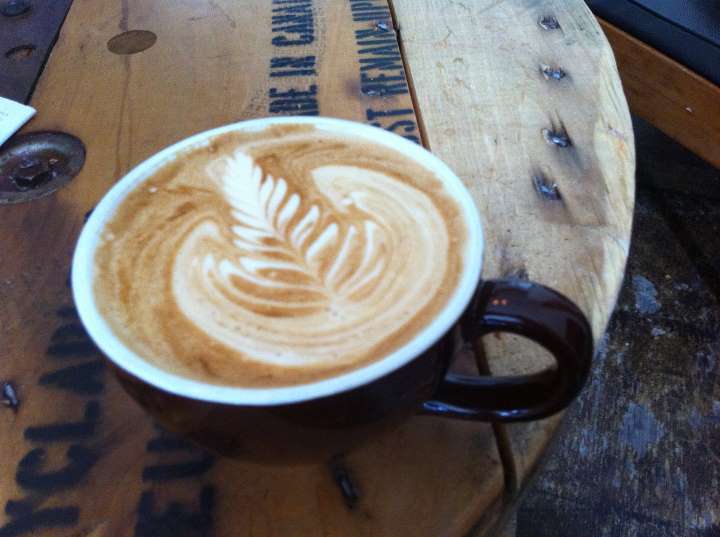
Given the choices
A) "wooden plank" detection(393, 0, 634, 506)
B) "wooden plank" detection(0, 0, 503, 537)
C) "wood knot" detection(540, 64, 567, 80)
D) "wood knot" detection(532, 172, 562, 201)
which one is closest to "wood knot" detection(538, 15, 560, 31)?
"wooden plank" detection(393, 0, 634, 506)

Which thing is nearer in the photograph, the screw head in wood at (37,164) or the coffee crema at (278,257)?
the coffee crema at (278,257)

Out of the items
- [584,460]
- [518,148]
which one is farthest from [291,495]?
[584,460]

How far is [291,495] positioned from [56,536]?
0.15 metres

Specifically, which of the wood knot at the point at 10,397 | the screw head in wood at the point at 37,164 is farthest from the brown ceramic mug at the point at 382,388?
the screw head in wood at the point at 37,164

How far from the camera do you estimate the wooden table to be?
1.43 feet

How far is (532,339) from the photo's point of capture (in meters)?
0.38

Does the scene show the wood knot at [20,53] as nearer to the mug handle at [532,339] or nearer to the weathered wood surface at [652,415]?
the mug handle at [532,339]

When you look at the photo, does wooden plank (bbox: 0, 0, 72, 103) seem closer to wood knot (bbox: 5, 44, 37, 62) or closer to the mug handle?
wood knot (bbox: 5, 44, 37, 62)

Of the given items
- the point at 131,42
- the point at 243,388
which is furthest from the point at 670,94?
the point at 243,388

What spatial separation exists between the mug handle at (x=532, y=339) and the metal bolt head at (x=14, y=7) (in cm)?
91

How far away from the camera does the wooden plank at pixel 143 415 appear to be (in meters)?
0.43

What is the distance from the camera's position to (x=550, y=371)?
409 millimetres

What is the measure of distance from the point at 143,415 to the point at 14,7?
0.80 metres

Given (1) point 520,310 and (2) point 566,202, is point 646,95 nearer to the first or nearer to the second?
(2) point 566,202
